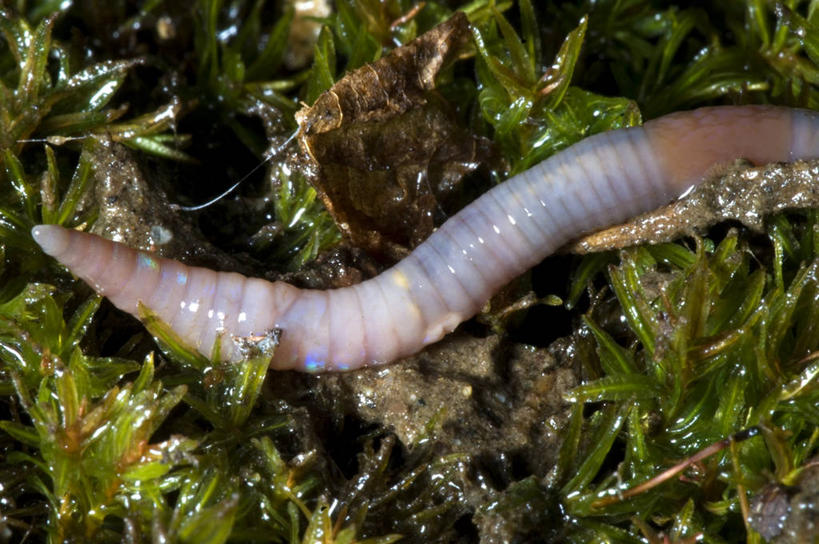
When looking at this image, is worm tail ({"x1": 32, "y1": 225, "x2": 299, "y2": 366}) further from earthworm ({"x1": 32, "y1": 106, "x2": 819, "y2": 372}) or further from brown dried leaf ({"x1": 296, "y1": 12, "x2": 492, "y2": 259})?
brown dried leaf ({"x1": 296, "y1": 12, "x2": 492, "y2": 259})

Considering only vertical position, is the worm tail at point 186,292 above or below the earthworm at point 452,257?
above

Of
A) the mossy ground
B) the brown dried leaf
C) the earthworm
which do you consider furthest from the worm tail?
the brown dried leaf

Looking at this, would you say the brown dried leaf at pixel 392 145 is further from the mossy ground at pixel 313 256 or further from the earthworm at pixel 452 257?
the earthworm at pixel 452 257

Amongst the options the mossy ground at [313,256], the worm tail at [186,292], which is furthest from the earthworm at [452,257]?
the mossy ground at [313,256]

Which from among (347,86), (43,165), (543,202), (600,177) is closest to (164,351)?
(43,165)

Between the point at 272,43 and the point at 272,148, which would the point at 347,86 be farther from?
the point at 272,43

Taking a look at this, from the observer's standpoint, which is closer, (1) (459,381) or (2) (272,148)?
(1) (459,381)
